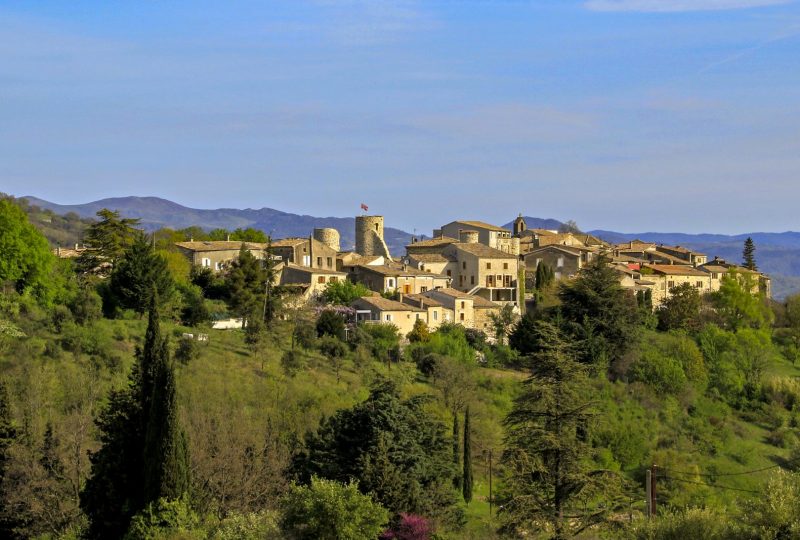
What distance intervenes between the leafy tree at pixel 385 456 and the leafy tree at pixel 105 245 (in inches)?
828

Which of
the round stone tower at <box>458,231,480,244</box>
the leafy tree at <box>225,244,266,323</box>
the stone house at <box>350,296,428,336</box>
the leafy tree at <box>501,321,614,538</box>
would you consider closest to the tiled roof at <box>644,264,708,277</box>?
the round stone tower at <box>458,231,480,244</box>

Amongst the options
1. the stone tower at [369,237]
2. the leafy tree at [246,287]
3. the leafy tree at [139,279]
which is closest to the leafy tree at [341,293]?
the leafy tree at [246,287]

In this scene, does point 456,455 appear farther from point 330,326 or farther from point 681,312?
point 681,312

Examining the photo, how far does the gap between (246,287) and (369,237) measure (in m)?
26.0

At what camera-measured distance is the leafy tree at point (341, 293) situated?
53.2 metres

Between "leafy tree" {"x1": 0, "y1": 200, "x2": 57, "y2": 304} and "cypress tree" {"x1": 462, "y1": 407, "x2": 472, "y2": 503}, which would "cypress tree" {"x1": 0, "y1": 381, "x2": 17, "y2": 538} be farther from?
"leafy tree" {"x1": 0, "y1": 200, "x2": 57, "y2": 304}

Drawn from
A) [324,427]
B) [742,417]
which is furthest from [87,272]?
[742,417]

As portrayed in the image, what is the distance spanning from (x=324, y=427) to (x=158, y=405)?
7.30m

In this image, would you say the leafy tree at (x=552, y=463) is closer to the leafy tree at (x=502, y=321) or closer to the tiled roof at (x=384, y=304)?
the tiled roof at (x=384, y=304)

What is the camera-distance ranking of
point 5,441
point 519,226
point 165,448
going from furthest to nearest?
point 519,226, point 5,441, point 165,448

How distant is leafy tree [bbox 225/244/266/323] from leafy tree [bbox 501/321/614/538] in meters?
21.1

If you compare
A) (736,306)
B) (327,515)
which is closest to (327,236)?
(736,306)

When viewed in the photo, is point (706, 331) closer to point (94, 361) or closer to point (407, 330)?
point (407, 330)

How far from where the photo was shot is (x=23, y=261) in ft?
139
